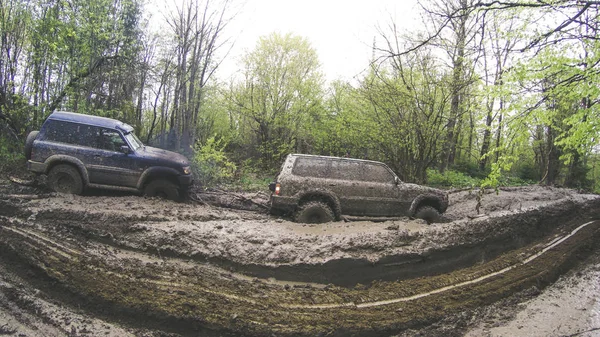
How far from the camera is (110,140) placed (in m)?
8.43

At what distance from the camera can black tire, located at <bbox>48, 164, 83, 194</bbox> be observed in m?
8.14

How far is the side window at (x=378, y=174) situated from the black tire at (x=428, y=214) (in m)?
1.05

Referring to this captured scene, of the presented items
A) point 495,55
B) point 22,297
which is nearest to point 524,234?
point 495,55

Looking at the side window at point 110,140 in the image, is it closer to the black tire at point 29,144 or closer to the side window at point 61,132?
the side window at point 61,132

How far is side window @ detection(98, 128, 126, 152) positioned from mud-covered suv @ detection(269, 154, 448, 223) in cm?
396

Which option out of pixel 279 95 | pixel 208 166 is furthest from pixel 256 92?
pixel 208 166

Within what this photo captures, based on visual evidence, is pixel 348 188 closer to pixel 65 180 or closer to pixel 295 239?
pixel 295 239

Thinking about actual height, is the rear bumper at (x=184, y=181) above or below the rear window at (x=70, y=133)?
below

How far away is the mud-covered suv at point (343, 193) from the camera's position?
25.3 feet

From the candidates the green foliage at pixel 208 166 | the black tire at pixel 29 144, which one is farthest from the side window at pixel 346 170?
the black tire at pixel 29 144

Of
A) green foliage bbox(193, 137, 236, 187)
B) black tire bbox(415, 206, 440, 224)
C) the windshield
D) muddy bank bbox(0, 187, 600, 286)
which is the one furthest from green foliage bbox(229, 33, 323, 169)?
muddy bank bbox(0, 187, 600, 286)

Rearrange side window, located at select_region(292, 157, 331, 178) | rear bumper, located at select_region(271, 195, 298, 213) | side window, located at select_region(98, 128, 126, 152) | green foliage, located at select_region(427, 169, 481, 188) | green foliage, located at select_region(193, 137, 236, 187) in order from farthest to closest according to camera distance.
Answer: green foliage, located at select_region(427, 169, 481, 188)
green foliage, located at select_region(193, 137, 236, 187)
side window, located at select_region(98, 128, 126, 152)
side window, located at select_region(292, 157, 331, 178)
rear bumper, located at select_region(271, 195, 298, 213)

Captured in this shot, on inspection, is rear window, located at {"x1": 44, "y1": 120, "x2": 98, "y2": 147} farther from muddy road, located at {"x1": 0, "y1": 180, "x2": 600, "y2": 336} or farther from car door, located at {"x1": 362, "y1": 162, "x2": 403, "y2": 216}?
car door, located at {"x1": 362, "y1": 162, "x2": 403, "y2": 216}

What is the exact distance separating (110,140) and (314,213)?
5360 millimetres
